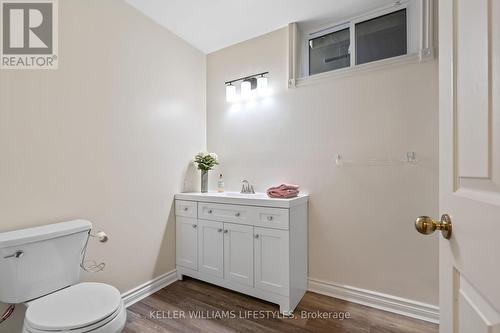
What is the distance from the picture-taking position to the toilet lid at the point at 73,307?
105cm

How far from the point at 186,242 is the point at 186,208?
0.34 metres

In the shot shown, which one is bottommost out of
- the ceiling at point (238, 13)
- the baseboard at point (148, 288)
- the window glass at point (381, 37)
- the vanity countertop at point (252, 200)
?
the baseboard at point (148, 288)

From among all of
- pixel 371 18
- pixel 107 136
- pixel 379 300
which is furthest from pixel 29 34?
pixel 379 300

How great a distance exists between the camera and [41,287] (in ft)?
4.29

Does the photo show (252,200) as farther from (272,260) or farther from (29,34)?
(29,34)

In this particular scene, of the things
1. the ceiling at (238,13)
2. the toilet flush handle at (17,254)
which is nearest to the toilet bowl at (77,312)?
the toilet flush handle at (17,254)

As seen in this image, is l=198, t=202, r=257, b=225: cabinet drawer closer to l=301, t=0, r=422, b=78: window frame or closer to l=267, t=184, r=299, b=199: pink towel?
l=267, t=184, r=299, b=199: pink towel

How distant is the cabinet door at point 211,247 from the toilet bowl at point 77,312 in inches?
36.2

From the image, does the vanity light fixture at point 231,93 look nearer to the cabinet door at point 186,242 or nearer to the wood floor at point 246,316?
the cabinet door at point 186,242

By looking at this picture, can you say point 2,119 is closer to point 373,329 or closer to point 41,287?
point 41,287

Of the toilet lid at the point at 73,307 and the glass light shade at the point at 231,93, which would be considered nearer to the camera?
the toilet lid at the point at 73,307

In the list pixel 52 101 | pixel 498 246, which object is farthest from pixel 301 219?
pixel 52 101

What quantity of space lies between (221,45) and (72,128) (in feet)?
5.80

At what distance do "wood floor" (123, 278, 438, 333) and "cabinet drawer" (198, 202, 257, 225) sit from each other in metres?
0.68
